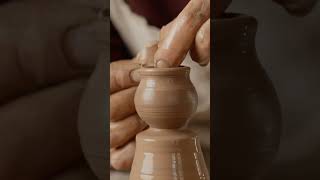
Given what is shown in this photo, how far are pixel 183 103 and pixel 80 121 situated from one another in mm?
184

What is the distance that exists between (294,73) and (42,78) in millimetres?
408

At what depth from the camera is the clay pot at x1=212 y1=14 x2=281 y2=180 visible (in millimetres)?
673

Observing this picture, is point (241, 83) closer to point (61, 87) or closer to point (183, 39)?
point (183, 39)

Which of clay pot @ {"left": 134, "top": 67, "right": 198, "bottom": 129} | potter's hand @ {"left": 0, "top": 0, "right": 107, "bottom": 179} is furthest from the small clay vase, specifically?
potter's hand @ {"left": 0, "top": 0, "right": 107, "bottom": 179}

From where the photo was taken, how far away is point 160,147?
812 millimetres

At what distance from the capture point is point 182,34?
838 millimetres

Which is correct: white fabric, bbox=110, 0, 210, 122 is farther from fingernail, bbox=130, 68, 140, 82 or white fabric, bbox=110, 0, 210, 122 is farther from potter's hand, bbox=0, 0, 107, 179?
potter's hand, bbox=0, 0, 107, 179

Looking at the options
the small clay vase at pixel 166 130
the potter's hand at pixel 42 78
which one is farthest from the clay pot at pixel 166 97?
the potter's hand at pixel 42 78

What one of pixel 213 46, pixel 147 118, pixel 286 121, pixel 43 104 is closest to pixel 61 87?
pixel 43 104

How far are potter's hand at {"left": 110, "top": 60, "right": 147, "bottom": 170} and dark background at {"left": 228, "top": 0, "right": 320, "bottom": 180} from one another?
1.08 ft

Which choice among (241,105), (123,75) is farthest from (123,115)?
(241,105)

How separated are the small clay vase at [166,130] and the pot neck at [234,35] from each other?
5.9 inches

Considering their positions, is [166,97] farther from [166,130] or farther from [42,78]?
[42,78]

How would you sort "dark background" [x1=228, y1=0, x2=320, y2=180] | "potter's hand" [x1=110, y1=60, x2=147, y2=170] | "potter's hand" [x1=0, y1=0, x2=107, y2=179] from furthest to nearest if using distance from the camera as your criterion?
"potter's hand" [x1=110, y1=60, x2=147, y2=170]
"potter's hand" [x1=0, y1=0, x2=107, y2=179]
"dark background" [x1=228, y1=0, x2=320, y2=180]
